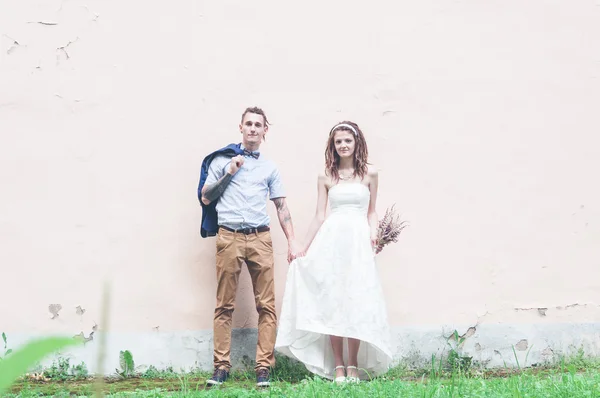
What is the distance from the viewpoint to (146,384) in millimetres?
4324

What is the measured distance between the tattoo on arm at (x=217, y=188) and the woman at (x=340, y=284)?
2.17 ft

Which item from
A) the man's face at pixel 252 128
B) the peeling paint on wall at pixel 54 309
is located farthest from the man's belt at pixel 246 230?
the peeling paint on wall at pixel 54 309

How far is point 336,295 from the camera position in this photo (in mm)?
4402

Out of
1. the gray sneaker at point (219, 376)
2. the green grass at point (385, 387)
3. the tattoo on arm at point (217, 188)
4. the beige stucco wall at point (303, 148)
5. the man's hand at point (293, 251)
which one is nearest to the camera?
the green grass at point (385, 387)

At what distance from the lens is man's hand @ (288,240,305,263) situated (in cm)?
455

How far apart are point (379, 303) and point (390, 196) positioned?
881 millimetres

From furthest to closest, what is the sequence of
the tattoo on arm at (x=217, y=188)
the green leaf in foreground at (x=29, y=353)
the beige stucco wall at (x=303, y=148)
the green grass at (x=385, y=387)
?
the beige stucco wall at (x=303, y=148) → the tattoo on arm at (x=217, y=188) → the green grass at (x=385, y=387) → the green leaf in foreground at (x=29, y=353)

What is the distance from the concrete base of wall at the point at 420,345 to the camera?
4.63 metres

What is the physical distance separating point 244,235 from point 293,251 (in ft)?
1.15

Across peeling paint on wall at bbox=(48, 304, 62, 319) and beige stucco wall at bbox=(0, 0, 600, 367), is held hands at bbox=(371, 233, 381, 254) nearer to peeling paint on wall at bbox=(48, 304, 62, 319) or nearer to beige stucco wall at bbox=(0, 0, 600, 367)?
beige stucco wall at bbox=(0, 0, 600, 367)

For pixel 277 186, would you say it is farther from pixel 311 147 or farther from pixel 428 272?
pixel 428 272

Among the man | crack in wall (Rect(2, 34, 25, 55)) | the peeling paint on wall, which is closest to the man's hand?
the man

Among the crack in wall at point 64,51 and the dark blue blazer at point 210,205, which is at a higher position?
the crack in wall at point 64,51

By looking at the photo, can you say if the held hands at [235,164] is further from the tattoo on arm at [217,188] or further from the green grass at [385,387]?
the green grass at [385,387]
